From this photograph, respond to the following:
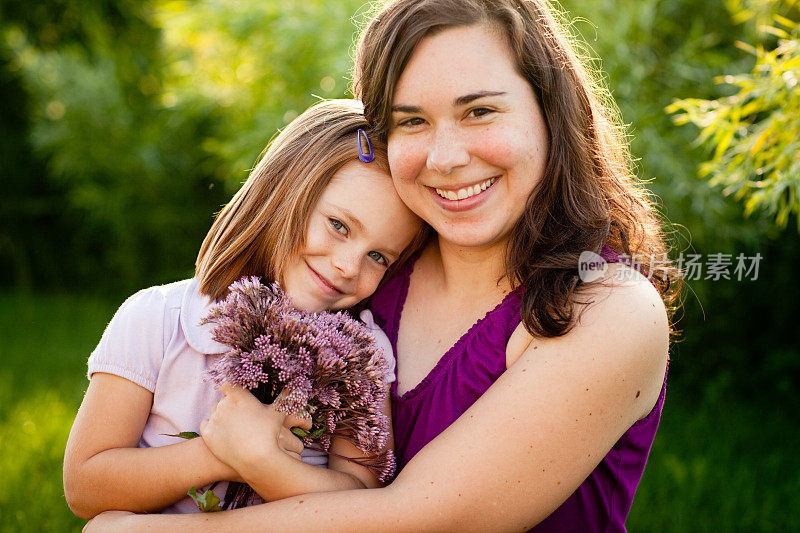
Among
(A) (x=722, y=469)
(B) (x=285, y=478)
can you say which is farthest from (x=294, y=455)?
(A) (x=722, y=469)

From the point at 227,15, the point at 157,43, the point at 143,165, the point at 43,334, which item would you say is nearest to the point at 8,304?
the point at 43,334

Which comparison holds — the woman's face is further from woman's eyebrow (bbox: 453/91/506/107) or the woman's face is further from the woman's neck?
the woman's neck

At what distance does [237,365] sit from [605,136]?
140 centimetres

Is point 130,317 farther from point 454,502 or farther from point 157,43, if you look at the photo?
point 157,43

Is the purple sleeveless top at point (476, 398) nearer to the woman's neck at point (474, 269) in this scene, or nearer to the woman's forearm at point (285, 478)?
the woman's neck at point (474, 269)

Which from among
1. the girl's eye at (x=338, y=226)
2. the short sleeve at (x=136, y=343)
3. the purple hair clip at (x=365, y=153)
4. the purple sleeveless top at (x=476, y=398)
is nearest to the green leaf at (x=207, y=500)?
the short sleeve at (x=136, y=343)

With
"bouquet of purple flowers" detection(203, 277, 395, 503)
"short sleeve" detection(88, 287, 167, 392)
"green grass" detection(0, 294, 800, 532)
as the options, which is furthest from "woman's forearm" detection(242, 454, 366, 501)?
"green grass" detection(0, 294, 800, 532)

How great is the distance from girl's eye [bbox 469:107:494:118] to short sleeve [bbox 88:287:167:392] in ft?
3.72

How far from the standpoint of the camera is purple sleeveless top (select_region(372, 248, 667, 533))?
232cm

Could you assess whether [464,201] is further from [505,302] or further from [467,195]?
[505,302]

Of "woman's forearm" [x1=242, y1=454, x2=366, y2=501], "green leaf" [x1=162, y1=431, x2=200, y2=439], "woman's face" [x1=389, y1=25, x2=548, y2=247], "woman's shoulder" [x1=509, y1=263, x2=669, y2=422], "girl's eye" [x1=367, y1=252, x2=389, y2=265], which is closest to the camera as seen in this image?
"woman's shoulder" [x1=509, y1=263, x2=669, y2=422]

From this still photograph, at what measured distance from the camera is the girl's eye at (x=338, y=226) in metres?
2.60

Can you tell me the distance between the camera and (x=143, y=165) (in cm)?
1054

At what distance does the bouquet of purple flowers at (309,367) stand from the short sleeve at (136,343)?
301 mm
